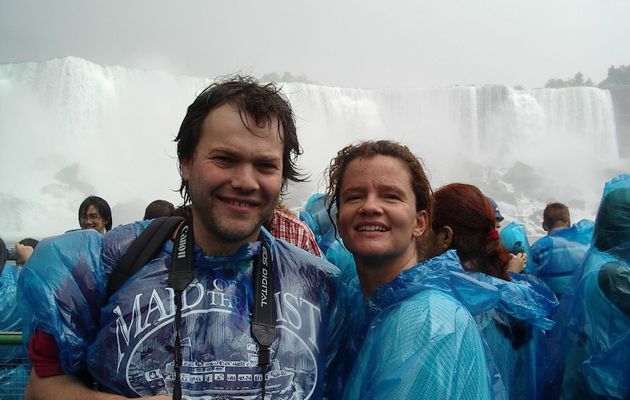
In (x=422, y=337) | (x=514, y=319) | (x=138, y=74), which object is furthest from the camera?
(x=138, y=74)

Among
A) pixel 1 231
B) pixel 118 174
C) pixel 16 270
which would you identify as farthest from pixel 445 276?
pixel 118 174

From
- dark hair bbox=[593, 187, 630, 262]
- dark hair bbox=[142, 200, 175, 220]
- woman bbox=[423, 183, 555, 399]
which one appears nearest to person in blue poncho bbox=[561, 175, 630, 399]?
dark hair bbox=[593, 187, 630, 262]

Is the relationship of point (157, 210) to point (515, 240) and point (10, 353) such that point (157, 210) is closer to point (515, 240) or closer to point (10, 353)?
point (10, 353)

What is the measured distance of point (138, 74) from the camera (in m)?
26.6

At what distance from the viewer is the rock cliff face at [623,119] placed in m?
32.8

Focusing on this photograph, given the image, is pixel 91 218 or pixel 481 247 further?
pixel 91 218

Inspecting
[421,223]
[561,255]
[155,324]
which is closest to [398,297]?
[421,223]

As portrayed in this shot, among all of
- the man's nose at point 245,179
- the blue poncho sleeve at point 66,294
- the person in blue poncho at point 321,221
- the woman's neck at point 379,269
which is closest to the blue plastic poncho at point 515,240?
the person in blue poncho at point 321,221

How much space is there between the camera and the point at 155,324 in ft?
3.61

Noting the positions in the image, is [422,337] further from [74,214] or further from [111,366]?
[74,214]

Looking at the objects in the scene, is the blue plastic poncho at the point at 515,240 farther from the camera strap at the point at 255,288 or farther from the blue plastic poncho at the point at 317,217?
the camera strap at the point at 255,288

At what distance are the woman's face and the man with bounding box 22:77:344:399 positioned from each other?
202 millimetres

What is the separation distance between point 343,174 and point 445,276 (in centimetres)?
44

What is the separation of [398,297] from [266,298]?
34 centimetres
